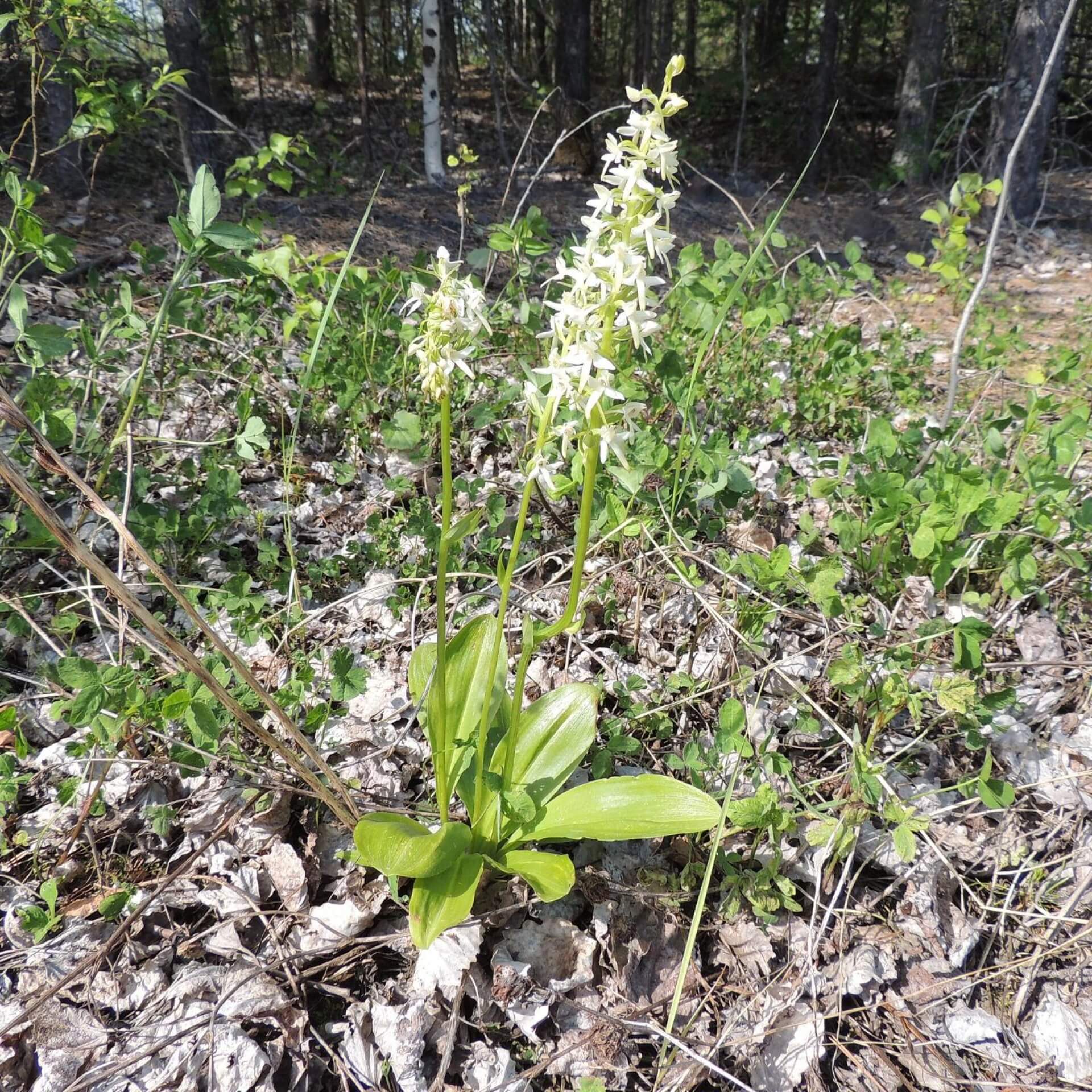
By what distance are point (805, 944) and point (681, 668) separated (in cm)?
75

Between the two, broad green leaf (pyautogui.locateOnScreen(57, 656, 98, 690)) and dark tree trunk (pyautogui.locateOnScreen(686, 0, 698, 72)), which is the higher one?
dark tree trunk (pyautogui.locateOnScreen(686, 0, 698, 72))

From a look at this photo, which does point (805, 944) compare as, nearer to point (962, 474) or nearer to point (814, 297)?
point (962, 474)

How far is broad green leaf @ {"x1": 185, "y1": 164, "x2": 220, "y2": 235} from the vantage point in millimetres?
1720

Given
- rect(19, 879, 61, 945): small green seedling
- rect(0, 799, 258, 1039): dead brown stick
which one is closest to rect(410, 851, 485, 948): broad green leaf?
rect(0, 799, 258, 1039): dead brown stick

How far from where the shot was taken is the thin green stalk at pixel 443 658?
1.33 metres

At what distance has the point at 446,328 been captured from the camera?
130 centimetres

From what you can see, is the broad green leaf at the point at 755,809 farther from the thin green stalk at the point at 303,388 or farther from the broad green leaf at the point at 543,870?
the thin green stalk at the point at 303,388

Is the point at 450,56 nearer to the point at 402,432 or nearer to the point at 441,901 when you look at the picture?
the point at 402,432

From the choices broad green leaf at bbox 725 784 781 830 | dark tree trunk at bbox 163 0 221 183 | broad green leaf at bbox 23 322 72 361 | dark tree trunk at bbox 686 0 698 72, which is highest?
dark tree trunk at bbox 686 0 698 72

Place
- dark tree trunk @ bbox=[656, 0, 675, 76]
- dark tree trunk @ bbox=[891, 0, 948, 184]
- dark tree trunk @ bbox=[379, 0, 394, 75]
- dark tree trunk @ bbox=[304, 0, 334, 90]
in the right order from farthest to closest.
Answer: dark tree trunk @ bbox=[656, 0, 675, 76]
dark tree trunk @ bbox=[379, 0, 394, 75]
dark tree trunk @ bbox=[304, 0, 334, 90]
dark tree trunk @ bbox=[891, 0, 948, 184]

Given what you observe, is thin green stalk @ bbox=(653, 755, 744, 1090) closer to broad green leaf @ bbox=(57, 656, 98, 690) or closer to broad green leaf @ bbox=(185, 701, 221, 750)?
broad green leaf @ bbox=(185, 701, 221, 750)

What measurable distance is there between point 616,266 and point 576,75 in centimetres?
982

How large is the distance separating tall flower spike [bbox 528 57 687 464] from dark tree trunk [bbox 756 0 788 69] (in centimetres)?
1479

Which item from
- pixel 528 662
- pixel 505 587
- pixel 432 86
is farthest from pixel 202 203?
pixel 432 86
